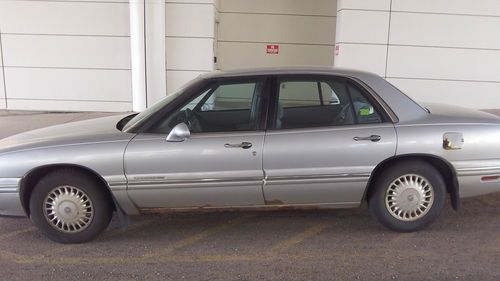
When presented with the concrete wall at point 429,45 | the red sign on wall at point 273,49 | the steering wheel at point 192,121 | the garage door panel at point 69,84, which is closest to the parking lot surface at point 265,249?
the steering wheel at point 192,121

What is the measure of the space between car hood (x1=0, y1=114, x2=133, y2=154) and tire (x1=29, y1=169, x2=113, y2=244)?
0.28m

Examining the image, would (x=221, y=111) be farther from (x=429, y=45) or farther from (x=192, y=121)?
(x=429, y=45)

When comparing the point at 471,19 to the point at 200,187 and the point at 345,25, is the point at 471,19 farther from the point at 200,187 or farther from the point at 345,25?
the point at 200,187

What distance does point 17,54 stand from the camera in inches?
461

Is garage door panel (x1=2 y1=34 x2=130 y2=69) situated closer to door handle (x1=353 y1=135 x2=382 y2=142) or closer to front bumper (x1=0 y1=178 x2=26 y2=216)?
front bumper (x1=0 y1=178 x2=26 y2=216)

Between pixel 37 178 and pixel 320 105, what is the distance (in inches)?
103

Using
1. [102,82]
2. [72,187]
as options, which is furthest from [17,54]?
[72,187]

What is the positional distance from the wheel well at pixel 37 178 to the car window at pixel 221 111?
2.15ft

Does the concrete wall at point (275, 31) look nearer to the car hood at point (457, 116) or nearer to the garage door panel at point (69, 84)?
the garage door panel at point (69, 84)

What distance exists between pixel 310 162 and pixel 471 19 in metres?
9.06

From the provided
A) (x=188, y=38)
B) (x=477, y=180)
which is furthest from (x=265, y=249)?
(x=188, y=38)

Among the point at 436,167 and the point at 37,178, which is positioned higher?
the point at 436,167

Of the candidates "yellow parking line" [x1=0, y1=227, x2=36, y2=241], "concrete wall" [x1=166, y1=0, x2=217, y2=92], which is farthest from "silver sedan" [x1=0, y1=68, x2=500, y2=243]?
"concrete wall" [x1=166, y1=0, x2=217, y2=92]

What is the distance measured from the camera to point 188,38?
1132 cm
